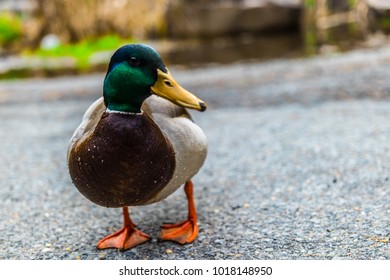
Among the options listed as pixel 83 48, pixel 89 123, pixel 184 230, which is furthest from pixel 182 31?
pixel 89 123

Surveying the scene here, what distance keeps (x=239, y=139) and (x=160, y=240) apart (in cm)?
213

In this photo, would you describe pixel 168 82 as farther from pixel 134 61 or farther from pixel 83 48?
pixel 83 48

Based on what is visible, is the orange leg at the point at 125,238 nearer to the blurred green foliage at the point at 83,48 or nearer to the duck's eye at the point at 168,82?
the duck's eye at the point at 168,82

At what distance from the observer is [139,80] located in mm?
2111

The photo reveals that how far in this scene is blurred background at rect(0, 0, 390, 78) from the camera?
1115 centimetres

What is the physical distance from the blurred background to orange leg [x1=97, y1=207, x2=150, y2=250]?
7573mm

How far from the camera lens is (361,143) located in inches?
160

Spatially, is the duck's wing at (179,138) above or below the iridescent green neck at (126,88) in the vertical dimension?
below

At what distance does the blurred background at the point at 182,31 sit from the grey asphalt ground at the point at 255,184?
167 inches

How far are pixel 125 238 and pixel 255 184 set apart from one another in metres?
1.08

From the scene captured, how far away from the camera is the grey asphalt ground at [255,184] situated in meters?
2.50

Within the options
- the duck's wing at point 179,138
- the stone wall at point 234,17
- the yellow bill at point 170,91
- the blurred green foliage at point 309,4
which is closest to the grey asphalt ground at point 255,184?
the duck's wing at point 179,138

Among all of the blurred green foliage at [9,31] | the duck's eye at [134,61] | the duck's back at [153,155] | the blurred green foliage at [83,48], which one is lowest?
the blurred green foliage at [9,31]

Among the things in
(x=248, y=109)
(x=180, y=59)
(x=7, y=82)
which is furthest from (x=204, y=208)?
(x=180, y=59)
